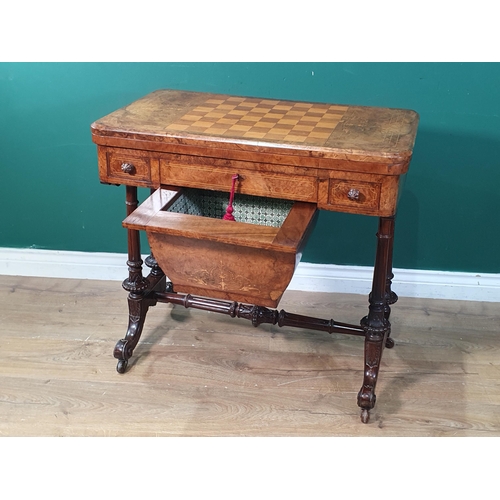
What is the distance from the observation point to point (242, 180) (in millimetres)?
2246

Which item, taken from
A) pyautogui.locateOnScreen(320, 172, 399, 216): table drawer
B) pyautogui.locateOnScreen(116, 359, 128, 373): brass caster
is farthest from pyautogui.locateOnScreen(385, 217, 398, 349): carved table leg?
pyautogui.locateOnScreen(116, 359, 128, 373): brass caster

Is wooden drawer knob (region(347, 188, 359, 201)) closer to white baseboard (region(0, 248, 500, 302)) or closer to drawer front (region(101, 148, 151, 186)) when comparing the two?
drawer front (region(101, 148, 151, 186))

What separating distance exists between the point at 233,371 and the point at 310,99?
1.12 meters

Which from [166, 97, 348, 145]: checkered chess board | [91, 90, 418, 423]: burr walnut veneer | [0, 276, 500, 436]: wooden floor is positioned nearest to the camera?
[91, 90, 418, 423]: burr walnut veneer

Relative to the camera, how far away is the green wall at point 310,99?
280cm

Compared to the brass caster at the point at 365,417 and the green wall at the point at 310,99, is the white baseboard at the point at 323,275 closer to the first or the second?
the green wall at the point at 310,99

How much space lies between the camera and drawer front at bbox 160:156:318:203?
7.20ft

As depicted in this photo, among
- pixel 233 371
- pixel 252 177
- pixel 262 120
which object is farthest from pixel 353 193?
pixel 233 371

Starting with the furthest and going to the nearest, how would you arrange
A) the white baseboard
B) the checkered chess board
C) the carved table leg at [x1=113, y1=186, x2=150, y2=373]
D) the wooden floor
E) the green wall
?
1. the white baseboard
2. the green wall
3. the carved table leg at [x1=113, y1=186, x2=150, y2=373]
4. the wooden floor
5. the checkered chess board

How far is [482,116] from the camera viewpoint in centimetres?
281

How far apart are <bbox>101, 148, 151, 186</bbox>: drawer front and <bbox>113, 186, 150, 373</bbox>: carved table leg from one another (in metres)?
0.12

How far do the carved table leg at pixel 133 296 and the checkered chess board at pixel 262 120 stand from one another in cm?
35

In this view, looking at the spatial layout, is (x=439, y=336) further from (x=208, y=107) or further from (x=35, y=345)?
(x=35, y=345)

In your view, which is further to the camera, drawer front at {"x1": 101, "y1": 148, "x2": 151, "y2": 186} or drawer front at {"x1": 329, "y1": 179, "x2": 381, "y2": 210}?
drawer front at {"x1": 101, "y1": 148, "x2": 151, "y2": 186}
